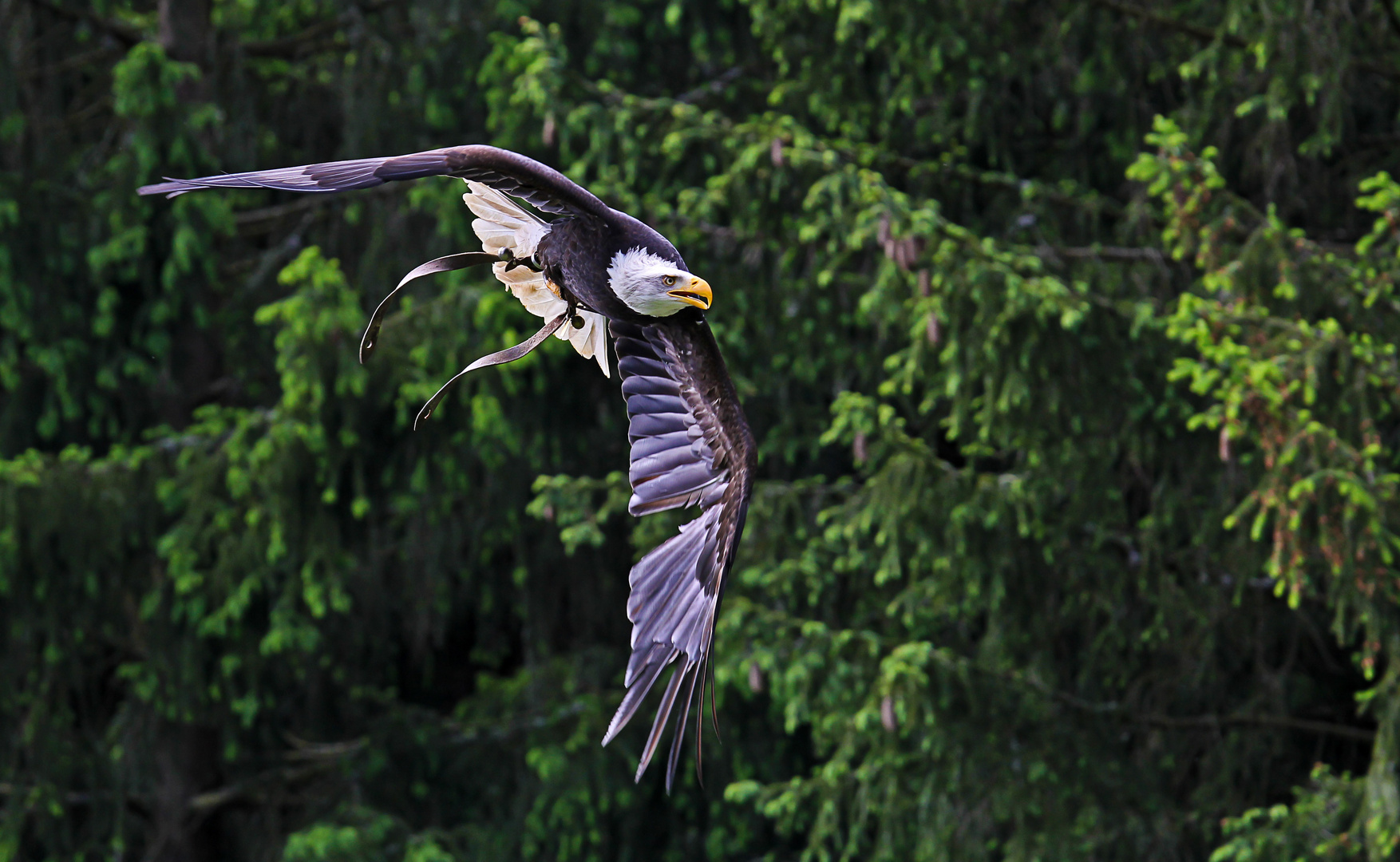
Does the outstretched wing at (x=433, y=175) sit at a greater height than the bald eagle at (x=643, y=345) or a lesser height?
greater

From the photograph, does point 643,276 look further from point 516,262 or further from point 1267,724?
point 1267,724

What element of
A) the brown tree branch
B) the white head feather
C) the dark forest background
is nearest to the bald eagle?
the white head feather


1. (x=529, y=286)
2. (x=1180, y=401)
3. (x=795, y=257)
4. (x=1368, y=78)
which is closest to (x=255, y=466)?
(x=795, y=257)

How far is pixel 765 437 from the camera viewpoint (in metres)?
7.41

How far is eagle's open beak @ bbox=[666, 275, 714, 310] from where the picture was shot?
358 centimetres

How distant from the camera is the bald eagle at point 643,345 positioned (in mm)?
3139

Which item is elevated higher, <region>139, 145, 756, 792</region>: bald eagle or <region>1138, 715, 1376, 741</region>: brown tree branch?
<region>139, 145, 756, 792</region>: bald eagle

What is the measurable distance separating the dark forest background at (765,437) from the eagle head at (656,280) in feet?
6.62

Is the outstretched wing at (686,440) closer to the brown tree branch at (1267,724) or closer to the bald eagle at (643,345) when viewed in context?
the bald eagle at (643,345)

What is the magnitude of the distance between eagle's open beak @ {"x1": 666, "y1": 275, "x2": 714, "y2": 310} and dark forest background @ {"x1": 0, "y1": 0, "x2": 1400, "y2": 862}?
6.56 ft

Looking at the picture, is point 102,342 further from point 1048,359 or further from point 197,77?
point 1048,359

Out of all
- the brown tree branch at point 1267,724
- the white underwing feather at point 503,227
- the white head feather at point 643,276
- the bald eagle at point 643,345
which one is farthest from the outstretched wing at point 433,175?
the brown tree branch at point 1267,724

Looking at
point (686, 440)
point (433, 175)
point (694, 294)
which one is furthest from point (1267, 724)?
point (433, 175)

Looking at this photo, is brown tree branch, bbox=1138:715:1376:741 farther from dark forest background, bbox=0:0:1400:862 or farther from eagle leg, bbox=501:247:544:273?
eagle leg, bbox=501:247:544:273
